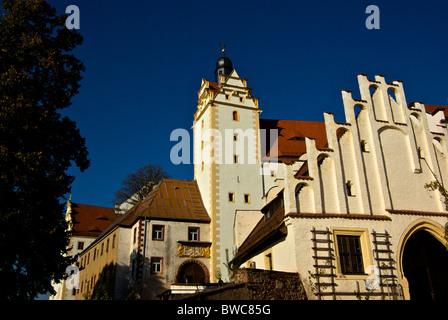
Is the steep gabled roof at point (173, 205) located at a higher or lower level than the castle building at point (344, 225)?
higher

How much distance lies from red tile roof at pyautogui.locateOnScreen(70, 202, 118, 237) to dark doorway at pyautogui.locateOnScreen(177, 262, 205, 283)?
21.9 metres

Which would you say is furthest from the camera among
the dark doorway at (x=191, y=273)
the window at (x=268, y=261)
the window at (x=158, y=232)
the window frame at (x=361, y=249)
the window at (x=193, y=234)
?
the window at (x=193, y=234)

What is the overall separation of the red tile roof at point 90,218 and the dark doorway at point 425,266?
36.9 meters

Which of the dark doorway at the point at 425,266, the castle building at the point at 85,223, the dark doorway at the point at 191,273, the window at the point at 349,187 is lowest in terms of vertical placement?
the dark doorway at the point at 425,266

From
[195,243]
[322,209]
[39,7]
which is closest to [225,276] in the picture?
[195,243]

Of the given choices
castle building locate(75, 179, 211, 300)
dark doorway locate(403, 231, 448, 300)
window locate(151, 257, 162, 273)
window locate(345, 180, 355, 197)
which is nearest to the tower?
castle building locate(75, 179, 211, 300)

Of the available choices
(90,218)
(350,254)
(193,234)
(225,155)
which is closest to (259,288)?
(350,254)

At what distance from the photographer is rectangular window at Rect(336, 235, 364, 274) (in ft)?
51.9

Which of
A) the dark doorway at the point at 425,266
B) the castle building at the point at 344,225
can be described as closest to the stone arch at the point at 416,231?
the castle building at the point at 344,225

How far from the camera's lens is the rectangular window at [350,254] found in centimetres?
1581

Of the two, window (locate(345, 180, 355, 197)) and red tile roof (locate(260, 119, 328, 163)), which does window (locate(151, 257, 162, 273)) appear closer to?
red tile roof (locate(260, 119, 328, 163))

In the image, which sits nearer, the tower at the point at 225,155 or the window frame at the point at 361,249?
the window frame at the point at 361,249

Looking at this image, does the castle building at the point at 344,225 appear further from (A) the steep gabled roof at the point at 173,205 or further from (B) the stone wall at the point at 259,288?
(B) the stone wall at the point at 259,288

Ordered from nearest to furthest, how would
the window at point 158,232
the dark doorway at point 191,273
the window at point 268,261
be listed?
the window at point 268,261, the dark doorway at point 191,273, the window at point 158,232
